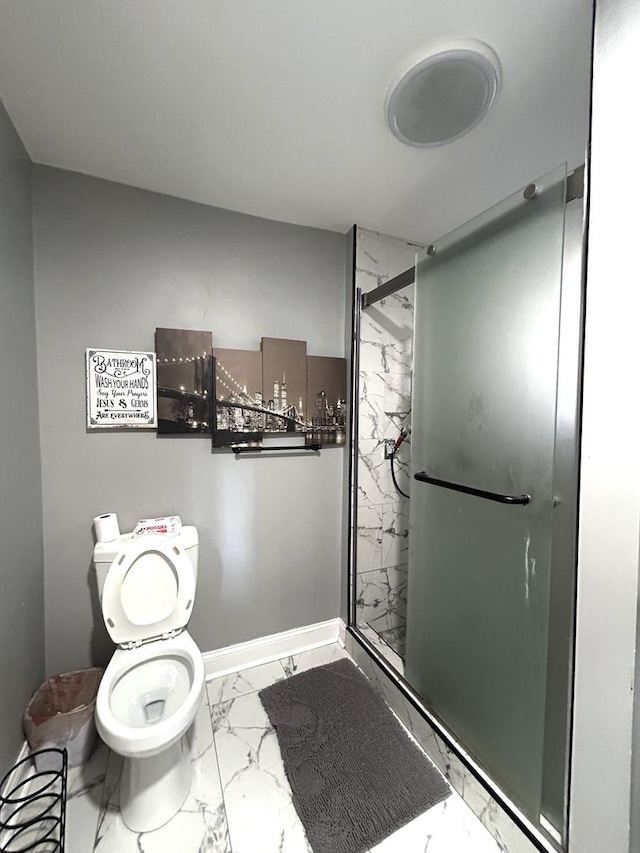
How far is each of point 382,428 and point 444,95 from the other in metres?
1.46

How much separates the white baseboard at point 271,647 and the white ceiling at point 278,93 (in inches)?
91.9

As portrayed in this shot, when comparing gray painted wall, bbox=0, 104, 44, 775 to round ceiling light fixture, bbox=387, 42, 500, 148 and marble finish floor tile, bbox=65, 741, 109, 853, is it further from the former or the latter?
round ceiling light fixture, bbox=387, 42, 500, 148

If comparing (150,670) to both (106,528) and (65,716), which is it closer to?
(65,716)

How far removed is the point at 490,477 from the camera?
1185mm

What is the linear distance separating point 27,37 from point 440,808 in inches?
109

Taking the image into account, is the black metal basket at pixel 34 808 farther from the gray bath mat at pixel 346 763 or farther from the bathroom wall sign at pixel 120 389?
the bathroom wall sign at pixel 120 389

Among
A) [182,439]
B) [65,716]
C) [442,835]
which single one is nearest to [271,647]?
[65,716]

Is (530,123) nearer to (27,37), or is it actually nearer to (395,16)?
(395,16)

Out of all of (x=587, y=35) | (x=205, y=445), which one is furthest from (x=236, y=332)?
(x=587, y=35)

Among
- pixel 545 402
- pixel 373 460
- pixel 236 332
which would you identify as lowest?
pixel 373 460

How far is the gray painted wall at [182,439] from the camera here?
1451mm

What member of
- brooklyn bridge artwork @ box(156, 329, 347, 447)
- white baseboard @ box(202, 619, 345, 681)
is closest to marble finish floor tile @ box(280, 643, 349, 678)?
white baseboard @ box(202, 619, 345, 681)

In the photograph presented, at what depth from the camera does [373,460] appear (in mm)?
2021

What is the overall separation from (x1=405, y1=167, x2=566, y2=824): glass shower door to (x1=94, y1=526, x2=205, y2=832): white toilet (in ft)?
3.28
